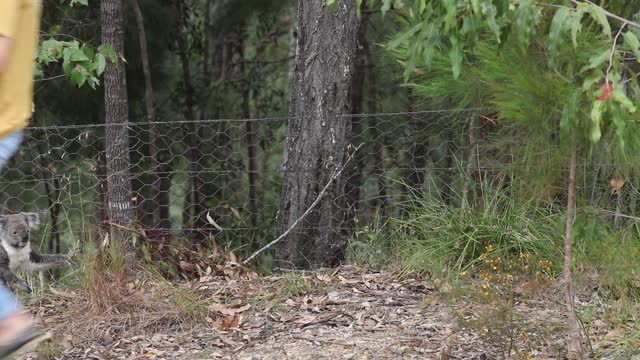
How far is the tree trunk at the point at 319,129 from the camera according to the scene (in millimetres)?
6766

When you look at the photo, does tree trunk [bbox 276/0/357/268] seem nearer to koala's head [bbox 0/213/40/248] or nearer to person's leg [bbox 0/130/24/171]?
koala's head [bbox 0/213/40/248]

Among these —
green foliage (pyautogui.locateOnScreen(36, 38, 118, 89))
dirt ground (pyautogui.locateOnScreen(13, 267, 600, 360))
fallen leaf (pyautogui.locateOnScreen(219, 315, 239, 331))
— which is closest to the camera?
dirt ground (pyautogui.locateOnScreen(13, 267, 600, 360))

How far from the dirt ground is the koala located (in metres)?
0.48

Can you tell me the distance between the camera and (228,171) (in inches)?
262

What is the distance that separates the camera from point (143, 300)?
18.3ft

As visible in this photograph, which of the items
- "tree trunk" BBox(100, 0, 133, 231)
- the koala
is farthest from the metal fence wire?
the koala

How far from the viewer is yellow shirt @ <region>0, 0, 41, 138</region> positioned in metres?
3.01

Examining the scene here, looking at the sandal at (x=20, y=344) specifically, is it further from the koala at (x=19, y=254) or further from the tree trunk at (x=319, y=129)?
the tree trunk at (x=319, y=129)

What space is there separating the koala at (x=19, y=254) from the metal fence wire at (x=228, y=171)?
237 millimetres

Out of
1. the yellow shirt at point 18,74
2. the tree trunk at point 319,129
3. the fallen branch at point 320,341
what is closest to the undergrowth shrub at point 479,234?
the tree trunk at point 319,129

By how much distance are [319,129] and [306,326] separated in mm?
1885

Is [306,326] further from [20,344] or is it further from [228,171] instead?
[20,344]

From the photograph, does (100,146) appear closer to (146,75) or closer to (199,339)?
(146,75)

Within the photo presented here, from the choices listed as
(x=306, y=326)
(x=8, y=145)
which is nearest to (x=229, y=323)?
(x=306, y=326)
